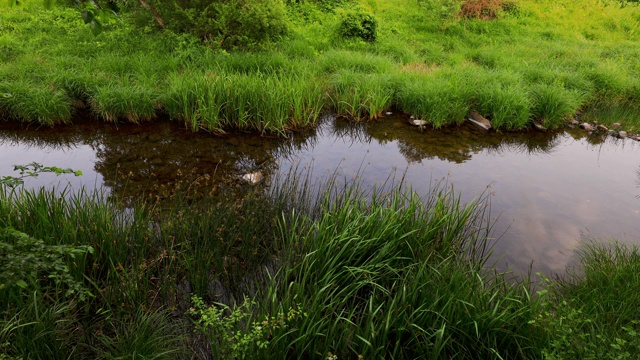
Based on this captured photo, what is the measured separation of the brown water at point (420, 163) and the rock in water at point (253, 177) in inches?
5.8

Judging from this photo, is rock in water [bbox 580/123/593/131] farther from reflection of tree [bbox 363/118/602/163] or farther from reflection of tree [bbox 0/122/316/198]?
reflection of tree [bbox 0/122/316/198]

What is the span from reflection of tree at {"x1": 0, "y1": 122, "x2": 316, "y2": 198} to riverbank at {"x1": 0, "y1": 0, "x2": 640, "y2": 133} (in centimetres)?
29

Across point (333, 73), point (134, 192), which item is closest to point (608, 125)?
point (333, 73)

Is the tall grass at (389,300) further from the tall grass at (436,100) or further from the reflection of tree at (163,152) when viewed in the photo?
the tall grass at (436,100)

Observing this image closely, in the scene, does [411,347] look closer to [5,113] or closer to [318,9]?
[5,113]

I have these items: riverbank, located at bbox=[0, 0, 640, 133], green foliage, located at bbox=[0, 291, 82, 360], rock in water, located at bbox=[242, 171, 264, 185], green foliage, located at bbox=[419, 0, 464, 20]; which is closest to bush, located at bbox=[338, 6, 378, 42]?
riverbank, located at bbox=[0, 0, 640, 133]

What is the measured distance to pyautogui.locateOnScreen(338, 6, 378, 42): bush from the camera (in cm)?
1145

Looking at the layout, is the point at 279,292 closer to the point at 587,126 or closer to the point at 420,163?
the point at 420,163

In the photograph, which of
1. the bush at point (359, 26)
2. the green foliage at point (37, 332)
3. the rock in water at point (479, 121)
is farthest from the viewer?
the bush at point (359, 26)

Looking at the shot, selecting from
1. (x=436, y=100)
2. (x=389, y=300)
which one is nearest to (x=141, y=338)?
(x=389, y=300)

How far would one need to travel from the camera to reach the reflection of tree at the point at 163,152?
18.0 ft

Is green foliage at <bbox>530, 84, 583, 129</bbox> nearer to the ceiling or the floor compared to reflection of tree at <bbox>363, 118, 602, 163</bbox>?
nearer to the ceiling

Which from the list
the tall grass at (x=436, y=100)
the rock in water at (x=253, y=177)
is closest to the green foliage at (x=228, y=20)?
the tall grass at (x=436, y=100)

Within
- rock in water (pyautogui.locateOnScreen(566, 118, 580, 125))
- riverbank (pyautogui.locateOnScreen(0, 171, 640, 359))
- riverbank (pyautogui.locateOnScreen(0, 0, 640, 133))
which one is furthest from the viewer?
rock in water (pyautogui.locateOnScreen(566, 118, 580, 125))
